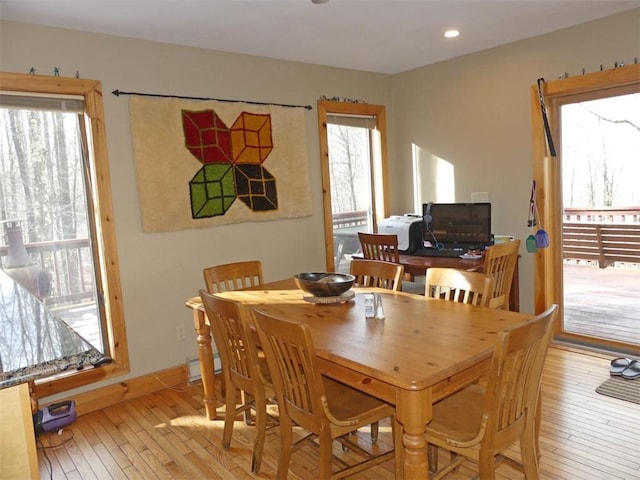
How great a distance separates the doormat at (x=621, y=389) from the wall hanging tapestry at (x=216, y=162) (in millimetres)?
2512

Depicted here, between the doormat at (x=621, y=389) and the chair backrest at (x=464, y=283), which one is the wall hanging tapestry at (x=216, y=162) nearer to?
the chair backrest at (x=464, y=283)

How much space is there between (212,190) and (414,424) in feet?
8.35

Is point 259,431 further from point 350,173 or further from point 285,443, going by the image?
point 350,173

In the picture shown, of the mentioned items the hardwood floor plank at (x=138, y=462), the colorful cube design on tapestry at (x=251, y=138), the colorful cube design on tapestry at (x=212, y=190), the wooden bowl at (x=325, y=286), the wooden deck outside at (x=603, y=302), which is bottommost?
the hardwood floor plank at (x=138, y=462)

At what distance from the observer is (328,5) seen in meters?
2.87

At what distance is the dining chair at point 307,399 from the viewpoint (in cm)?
182

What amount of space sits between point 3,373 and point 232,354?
128 centimetres

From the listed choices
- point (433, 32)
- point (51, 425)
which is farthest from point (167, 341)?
point (433, 32)

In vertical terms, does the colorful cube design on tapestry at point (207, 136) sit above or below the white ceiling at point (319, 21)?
below

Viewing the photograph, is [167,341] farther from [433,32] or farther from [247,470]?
[433,32]

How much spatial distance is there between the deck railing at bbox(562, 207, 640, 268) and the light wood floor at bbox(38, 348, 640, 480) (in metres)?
2.16

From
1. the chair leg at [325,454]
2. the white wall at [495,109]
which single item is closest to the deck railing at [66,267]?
the chair leg at [325,454]

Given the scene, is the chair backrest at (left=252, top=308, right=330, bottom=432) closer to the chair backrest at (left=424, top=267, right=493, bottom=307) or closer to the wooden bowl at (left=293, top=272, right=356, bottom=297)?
the wooden bowl at (left=293, top=272, right=356, bottom=297)

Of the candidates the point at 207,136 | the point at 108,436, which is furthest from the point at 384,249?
the point at 108,436
